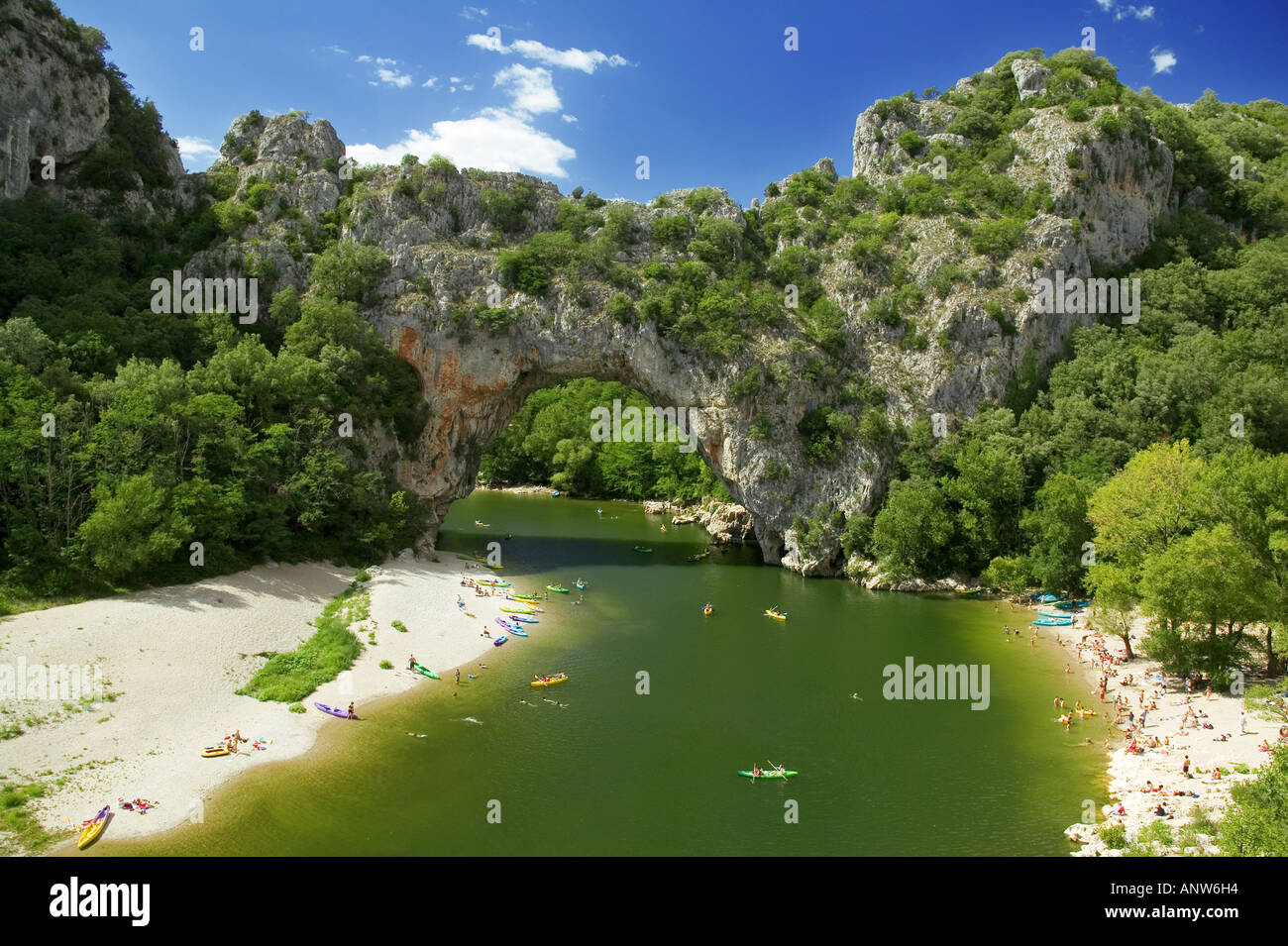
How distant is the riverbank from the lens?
19.9 metres

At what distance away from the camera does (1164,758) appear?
2436 cm

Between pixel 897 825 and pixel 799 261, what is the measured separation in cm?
4577

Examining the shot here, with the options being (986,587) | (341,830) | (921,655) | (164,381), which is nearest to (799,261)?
(986,587)

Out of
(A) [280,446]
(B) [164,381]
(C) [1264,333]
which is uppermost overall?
(C) [1264,333]

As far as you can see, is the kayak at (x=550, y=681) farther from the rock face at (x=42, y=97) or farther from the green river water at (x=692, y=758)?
the rock face at (x=42, y=97)

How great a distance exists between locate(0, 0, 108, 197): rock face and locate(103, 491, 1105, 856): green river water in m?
43.0

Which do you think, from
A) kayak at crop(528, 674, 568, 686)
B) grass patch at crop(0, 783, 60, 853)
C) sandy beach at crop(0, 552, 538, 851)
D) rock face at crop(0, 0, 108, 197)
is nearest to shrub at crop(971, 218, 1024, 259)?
sandy beach at crop(0, 552, 538, 851)

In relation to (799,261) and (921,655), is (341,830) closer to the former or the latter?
(921,655)

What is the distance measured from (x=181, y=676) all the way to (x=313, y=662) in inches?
184

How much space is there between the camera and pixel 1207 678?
2983cm

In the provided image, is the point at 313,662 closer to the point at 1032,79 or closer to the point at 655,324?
the point at 655,324

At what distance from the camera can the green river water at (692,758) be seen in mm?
20484

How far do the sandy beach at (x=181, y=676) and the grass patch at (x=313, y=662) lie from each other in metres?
0.39

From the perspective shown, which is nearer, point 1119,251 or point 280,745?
point 280,745
